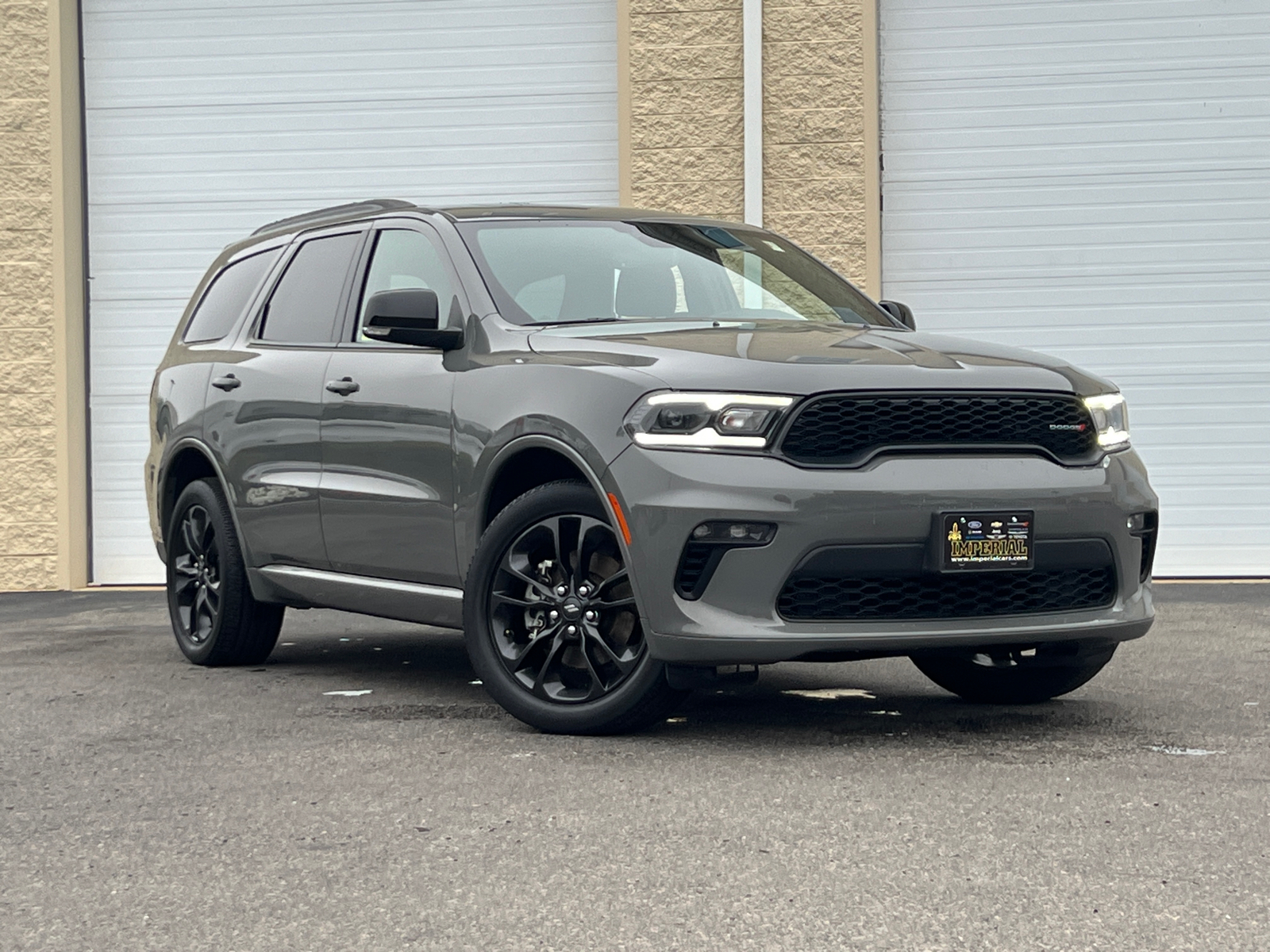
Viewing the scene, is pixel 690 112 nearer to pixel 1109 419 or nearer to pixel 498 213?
pixel 498 213

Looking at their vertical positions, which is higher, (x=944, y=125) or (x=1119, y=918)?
(x=944, y=125)

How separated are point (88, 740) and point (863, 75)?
7934 mm

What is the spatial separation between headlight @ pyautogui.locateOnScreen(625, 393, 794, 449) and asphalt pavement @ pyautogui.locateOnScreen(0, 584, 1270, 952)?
91 centimetres

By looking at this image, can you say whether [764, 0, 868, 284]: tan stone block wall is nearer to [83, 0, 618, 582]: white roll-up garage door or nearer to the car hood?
[83, 0, 618, 582]: white roll-up garage door

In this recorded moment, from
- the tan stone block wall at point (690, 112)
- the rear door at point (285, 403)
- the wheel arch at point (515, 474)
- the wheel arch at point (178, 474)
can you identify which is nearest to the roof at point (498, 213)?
the rear door at point (285, 403)

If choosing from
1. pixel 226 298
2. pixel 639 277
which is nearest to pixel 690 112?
pixel 226 298

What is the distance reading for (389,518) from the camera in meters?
6.34

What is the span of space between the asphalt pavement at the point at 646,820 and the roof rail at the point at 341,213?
1.88 metres

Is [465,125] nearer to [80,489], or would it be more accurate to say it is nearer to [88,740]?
[80,489]

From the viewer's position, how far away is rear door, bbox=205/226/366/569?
22.5 feet

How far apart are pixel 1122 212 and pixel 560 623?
7.69 metres

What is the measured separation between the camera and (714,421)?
513 centimetres

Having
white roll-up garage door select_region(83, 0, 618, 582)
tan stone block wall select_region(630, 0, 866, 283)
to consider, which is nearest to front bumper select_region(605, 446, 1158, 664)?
Result: tan stone block wall select_region(630, 0, 866, 283)

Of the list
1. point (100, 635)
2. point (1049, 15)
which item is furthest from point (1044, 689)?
point (1049, 15)
